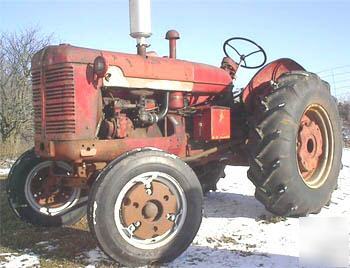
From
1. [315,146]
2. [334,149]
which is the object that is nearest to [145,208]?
[315,146]

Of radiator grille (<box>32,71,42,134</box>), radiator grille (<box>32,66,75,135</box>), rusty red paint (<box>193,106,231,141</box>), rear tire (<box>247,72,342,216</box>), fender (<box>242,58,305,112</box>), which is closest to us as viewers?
radiator grille (<box>32,66,75,135</box>)

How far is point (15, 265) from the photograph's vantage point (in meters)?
3.91

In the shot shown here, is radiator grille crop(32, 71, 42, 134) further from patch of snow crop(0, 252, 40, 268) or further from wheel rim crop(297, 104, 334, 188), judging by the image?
wheel rim crop(297, 104, 334, 188)

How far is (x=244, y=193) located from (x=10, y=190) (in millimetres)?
3227

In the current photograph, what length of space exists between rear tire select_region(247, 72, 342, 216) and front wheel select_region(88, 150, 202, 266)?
3.29 ft

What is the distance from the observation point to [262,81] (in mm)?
5523

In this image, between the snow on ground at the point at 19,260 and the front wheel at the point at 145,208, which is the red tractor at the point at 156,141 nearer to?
the front wheel at the point at 145,208

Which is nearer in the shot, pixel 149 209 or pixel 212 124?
→ pixel 149 209

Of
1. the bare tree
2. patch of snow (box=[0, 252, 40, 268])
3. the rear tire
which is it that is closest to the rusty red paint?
the rear tire

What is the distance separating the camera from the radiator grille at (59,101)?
13.8ft

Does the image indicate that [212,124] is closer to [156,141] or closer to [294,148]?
[156,141]

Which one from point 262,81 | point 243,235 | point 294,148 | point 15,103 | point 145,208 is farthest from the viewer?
point 15,103

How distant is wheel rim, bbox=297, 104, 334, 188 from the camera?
534 cm

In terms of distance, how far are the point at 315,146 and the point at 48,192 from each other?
3.21 m
